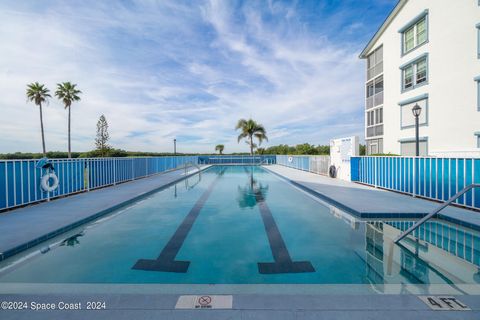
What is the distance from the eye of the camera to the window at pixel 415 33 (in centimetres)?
1586

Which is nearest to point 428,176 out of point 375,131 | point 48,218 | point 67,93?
point 48,218

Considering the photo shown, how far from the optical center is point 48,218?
5.46m

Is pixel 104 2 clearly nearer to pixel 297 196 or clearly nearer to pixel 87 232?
pixel 87 232

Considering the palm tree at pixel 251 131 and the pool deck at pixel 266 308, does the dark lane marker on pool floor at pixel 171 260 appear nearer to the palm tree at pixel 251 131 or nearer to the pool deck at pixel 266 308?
the pool deck at pixel 266 308

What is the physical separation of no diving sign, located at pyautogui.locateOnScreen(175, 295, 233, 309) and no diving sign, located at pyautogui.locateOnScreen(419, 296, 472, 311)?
6.28ft

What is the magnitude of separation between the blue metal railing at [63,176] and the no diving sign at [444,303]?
8341 mm

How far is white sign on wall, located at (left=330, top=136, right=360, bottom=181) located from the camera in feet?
40.7

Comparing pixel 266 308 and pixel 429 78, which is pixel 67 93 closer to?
pixel 429 78

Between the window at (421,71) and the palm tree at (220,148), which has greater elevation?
the window at (421,71)

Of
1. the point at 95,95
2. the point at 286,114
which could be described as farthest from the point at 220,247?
the point at 286,114

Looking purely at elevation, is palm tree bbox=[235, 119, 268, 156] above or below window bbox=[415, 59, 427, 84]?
below

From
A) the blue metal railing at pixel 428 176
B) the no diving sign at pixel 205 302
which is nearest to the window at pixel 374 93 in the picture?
the blue metal railing at pixel 428 176

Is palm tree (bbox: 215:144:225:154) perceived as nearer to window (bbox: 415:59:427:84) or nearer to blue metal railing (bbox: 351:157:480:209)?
window (bbox: 415:59:427:84)

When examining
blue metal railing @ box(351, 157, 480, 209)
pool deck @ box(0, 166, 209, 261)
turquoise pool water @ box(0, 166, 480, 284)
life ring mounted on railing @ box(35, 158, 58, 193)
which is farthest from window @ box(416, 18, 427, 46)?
life ring mounted on railing @ box(35, 158, 58, 193)
